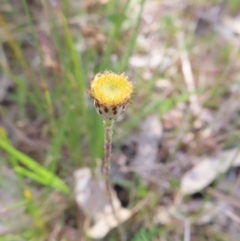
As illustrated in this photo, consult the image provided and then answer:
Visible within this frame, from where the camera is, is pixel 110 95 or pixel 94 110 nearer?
pixel 110 95

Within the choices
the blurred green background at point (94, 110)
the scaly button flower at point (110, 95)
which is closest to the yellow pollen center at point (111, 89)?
the scaly button flower at point (110, 95)

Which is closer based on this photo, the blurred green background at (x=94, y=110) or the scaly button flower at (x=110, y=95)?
the scaly button flower at (x=110, y=95)

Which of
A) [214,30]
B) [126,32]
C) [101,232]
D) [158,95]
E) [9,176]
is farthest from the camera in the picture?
[214,30]

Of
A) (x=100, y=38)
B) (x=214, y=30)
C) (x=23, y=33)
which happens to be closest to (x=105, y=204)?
(x=100, y=38)

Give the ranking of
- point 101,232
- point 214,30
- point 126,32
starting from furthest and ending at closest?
1. point 214,30
2. point 126,32
3. point 101,232

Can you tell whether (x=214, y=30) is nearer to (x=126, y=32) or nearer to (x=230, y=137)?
(x=126, y=32)

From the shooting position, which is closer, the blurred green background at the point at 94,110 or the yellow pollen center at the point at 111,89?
the yellow pollen center at the point at 111,89

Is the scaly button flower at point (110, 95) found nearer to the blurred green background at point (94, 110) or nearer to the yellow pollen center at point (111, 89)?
the yellow pollen center at point (111, 89)

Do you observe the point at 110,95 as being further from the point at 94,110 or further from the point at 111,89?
the point at 94,110

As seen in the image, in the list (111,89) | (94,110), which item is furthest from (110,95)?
(94,110)
